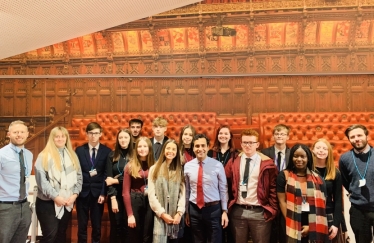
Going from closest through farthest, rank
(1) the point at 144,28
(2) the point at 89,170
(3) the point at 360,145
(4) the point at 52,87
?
(3) the point at 360,145, (2) the point at 89,170, (4) the point at 52,87, (1) the point at 144,28

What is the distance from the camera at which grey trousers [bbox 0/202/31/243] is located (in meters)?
3.00

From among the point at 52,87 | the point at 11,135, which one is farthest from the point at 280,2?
the point at 11,135

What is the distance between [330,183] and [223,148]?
1.11 metres

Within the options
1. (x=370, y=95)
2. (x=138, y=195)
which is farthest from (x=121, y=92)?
(x=370, y=95)

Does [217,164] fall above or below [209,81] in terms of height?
below

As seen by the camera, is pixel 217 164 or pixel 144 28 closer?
pixel 217 164

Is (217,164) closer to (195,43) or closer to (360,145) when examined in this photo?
(360,145)

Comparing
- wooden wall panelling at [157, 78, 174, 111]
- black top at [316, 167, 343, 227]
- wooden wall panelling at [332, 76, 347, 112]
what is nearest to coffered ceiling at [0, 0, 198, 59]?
wooden wall panelling at [157, 78, 174, 111]

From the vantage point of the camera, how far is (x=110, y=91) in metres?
5.23

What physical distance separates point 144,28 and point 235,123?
2015 mm

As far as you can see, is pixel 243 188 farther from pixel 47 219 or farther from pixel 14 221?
pixel 14 221

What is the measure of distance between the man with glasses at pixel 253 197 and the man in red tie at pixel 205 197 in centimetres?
10

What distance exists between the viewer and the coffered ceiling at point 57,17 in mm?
3512

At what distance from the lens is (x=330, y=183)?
3.12 metres
